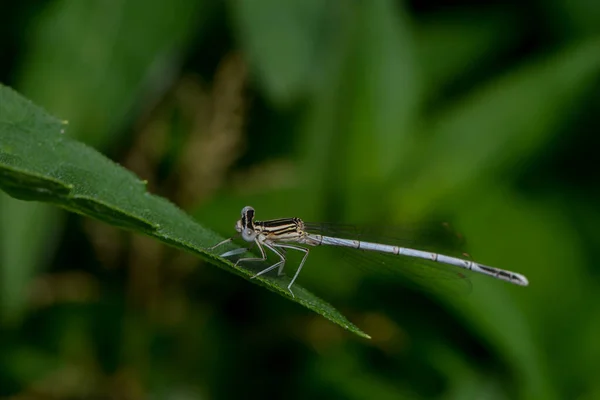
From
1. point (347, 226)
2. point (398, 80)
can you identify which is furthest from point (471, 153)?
point (347, 226)

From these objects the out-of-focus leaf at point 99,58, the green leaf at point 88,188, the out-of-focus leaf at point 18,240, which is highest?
the out-of-focus leaf at point 99,58

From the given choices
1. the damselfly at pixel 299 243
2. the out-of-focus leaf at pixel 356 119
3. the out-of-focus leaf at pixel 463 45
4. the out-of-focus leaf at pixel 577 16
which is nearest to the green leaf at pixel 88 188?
the damselfly at pixel 299 243

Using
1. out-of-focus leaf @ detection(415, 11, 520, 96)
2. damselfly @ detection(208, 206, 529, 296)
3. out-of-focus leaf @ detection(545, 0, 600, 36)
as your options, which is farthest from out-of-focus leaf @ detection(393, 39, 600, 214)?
out-of-focus leaf @ detection(415, 11, 520, 96)

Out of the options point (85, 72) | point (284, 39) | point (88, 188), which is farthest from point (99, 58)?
point (88, 188)

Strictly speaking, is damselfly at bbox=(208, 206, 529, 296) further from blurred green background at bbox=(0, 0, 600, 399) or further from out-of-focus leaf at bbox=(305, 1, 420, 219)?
out-of-focus leaf at bbox=(305, 1, 420, 219)

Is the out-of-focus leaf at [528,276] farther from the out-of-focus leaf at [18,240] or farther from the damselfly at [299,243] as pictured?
the out-of-focus leaf at [18,240]
